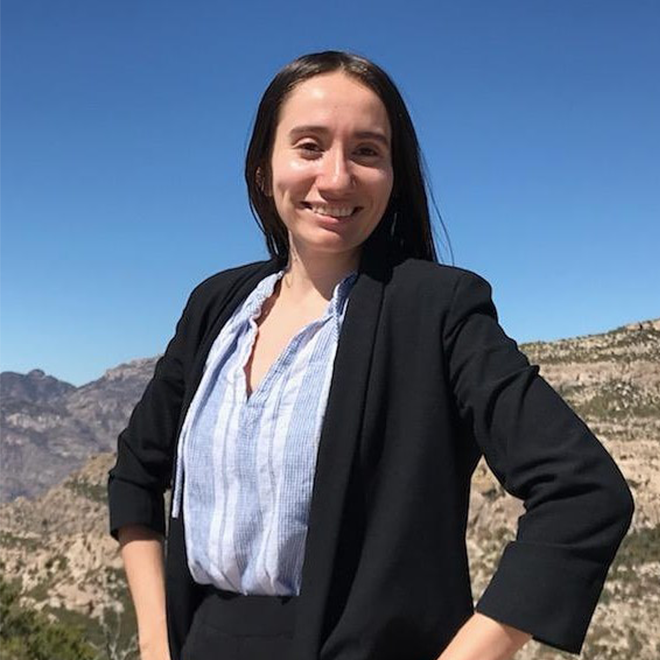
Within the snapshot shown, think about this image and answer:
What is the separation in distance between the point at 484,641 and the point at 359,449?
1.27 ft

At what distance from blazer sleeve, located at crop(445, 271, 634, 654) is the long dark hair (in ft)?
1.62

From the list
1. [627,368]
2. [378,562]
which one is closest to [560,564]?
[378,562]

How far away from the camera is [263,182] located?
6.89 ft

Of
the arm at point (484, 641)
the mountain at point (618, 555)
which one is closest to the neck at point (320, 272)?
the arm at point (484, 641)

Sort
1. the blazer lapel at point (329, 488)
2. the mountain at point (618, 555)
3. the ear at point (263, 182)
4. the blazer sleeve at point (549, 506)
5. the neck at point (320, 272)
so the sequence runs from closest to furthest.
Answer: the blazer sleeve at point (549, 506) < the blazer lapel at point (329, 488) < the neck at point (320, 272) < the ear at point (263, 182) < the mountain at point (618, 555)

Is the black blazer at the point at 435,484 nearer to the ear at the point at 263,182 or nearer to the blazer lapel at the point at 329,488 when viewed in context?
the blazer lapel at the point at 329,488

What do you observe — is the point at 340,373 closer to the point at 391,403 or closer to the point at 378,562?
the point at 391,403

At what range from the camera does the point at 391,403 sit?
1610mm

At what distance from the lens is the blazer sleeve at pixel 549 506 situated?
54.8 inches

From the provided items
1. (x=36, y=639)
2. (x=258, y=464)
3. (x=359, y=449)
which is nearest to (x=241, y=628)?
(x=258, y=464)

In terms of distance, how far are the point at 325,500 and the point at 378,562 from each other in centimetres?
14

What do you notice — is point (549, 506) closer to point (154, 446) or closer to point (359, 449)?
point (359, 449)

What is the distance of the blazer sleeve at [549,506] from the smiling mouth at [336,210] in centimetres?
49

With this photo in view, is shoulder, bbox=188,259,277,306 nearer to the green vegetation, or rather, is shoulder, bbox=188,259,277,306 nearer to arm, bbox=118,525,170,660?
arm, bbox=118,525,170,660
